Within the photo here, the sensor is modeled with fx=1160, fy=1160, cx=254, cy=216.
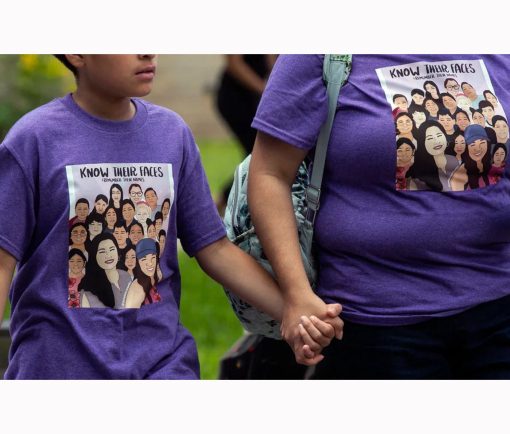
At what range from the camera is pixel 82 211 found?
2818mm

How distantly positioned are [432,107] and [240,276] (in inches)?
26.6

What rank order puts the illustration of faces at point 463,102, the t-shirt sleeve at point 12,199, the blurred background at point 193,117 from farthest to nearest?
the blurred background at point 193,117 < the illustration of faces at point 463,102 < the t-shirt sleeve at point 12,199

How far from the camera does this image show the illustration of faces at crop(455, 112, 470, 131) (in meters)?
2.96

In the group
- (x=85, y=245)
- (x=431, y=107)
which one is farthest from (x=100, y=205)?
(x=431, y=107)

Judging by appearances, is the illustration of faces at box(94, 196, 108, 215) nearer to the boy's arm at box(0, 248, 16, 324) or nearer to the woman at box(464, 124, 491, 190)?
the boy's arm at box(0, 248, 16, 324)

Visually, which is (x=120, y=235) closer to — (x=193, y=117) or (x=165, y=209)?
(x=165, y=209)

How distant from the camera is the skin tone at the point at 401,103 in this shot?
9.62 feet

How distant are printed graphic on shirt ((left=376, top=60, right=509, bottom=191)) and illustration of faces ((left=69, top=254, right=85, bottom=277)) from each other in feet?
2.67

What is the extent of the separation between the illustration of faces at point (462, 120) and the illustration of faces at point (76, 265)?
1.01 meters

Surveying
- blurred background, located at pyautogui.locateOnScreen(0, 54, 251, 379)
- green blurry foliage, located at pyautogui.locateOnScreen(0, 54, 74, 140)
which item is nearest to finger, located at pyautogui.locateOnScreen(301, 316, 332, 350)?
blurred background, located at pyautogui.locateOnScreen(0, 54, 251, 379)

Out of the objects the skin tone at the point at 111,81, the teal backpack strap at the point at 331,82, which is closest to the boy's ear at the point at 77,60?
the skin tone at the point at 111,81

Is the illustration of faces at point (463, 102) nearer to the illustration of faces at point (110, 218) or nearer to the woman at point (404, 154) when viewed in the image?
the woman at point (404, 154)

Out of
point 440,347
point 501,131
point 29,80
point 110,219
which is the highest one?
point 501,131

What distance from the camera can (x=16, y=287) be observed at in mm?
2920
